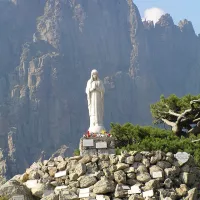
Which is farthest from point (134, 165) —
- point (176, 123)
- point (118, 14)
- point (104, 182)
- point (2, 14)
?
point (118, 14)

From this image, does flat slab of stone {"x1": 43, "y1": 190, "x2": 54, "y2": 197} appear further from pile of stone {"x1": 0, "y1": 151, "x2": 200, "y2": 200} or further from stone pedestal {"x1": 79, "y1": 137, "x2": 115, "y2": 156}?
stone pedestal {"x1": 79, "y1": 137, "x2": 115, "y2": 156}

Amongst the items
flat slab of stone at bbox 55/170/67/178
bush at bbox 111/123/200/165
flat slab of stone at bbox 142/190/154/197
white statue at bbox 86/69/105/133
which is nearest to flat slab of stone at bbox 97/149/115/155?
flat slab of stone at bbox 55/170/67/178

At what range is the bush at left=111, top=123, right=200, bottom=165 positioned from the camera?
2117 centimetres

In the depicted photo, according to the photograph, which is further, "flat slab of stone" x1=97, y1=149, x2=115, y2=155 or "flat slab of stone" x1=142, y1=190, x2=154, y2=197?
"flat slab of stone" x1=97, y1=149, x2=115, y2=155

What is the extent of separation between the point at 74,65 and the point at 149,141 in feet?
325

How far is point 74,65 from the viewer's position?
12038 cm

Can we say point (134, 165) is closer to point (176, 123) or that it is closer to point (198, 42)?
point (176, 123)

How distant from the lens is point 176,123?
1129 inches

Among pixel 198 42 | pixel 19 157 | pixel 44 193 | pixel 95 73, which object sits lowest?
pixel 19 157

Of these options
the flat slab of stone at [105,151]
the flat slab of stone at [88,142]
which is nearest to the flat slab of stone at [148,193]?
the flat slab of stone at [105,151]

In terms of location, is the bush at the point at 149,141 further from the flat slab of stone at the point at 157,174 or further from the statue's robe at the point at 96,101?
the flat slab of stone at the point at 157,174

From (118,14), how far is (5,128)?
53.3 metres

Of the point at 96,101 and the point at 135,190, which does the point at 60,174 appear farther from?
the point at 96,101

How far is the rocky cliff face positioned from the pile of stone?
72887mm
